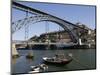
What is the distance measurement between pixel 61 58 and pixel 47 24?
51cm

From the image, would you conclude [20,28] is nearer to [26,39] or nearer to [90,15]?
[26,39]

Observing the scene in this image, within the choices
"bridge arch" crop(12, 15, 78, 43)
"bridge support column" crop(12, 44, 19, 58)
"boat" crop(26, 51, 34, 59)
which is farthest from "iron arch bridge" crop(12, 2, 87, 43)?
"boat" crop(26, 51, 34, 59)

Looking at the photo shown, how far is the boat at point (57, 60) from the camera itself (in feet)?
9.97

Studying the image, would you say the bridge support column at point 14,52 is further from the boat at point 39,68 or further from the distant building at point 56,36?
the distant building at point 56,36

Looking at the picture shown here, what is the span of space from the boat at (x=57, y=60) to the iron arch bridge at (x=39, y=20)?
0.29 meters

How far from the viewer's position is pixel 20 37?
2.94 m

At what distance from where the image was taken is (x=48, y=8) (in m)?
3.05

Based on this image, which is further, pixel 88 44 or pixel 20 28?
pixel 88 44

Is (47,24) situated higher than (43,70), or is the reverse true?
(47,24)

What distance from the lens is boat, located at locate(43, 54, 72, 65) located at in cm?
304

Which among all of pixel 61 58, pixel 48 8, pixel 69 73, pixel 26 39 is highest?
pixel 48 8

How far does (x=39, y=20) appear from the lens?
3.01 meters
